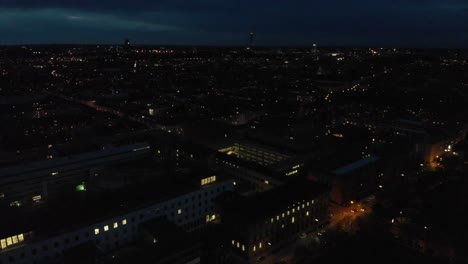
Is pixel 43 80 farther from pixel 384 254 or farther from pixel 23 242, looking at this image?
pixel 384 254

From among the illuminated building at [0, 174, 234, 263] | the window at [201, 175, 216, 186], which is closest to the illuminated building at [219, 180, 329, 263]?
the window at [201, 175, 216, 186]

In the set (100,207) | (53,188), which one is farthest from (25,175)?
(100,207)

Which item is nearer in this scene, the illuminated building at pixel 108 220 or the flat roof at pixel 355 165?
the illuminated building at pixel 108 220

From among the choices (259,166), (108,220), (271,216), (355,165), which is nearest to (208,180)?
(271,216)

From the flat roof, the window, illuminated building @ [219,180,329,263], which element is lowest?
illuminated building @ [219,180,329,263]

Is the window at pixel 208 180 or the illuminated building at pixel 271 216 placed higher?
the window at pixel 208 180

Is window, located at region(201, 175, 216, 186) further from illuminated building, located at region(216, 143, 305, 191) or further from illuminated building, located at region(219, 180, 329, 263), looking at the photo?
illuminated building, located at region(216, 143, 305, 191)

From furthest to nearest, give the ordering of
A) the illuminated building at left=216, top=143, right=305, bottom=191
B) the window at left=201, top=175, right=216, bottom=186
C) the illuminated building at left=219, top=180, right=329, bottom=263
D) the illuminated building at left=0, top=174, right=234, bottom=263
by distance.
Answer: the illuminated building at left=216, top=143, right=305, bottom=191, the window at left=201, top=175, right=216, bottom=186, the illuminated building at left=219, top=180, right=329, bottom=263, the illuminated building at left=0, top=174, right=234, bottom=263

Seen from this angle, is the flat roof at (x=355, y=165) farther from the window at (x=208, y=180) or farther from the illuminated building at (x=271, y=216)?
the window at (x=208, y=180)

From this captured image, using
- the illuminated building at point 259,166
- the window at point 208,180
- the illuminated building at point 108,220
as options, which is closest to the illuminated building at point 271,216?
the window at point 208,180
